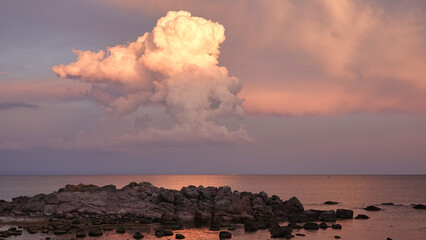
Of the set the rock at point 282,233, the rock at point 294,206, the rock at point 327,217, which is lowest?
the rock at point 282,233

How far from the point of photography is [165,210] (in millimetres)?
82812

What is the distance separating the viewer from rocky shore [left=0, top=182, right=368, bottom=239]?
249ft

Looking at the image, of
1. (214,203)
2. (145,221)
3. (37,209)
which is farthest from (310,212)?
(37,209)

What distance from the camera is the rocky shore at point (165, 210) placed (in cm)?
7581

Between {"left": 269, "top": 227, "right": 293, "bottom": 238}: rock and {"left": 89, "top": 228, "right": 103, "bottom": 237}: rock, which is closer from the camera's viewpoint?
{"left": 89, "top": 228, "right": 103, "bottom": 237}: rock

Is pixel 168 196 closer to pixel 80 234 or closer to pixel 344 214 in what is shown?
pixel 80 234

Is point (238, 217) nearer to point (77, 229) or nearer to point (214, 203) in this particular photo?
point (214, 203)

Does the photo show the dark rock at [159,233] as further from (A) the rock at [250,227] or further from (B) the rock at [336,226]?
(B) the rock at [336,226]

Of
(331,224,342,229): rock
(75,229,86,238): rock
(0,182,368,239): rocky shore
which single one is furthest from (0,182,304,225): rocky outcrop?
(75,229,86,238): rock

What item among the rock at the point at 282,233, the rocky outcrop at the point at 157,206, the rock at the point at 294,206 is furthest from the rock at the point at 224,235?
Result: the rock at the point at 294,206

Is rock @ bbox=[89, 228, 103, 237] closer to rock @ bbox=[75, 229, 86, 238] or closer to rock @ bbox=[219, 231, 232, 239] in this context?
rock @ bbox=[75, 229, 86, 238]

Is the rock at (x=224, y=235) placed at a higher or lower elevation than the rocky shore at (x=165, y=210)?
lower

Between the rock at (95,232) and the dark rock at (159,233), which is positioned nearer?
the rock at (95,232)

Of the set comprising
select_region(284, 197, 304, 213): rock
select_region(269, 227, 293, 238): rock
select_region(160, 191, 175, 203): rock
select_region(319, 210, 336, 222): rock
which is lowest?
select_region(269, 227, 293, 238): rock
